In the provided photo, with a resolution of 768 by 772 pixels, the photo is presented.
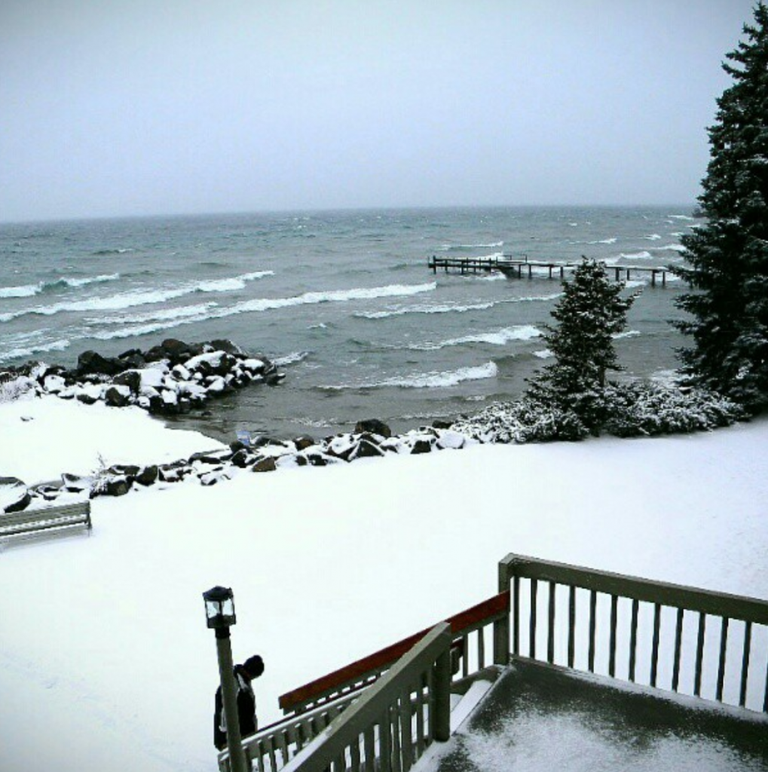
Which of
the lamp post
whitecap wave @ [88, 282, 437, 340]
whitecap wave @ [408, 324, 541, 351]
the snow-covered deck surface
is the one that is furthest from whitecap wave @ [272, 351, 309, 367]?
the lamp post

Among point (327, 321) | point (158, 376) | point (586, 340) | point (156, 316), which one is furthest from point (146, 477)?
point (156, 316)

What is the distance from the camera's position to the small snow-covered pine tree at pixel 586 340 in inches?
604

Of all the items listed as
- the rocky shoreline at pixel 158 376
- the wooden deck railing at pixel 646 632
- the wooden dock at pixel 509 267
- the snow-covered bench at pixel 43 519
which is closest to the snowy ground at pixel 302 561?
the snow-covered bench at pixel 43 519

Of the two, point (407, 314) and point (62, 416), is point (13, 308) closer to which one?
point (407, 314)

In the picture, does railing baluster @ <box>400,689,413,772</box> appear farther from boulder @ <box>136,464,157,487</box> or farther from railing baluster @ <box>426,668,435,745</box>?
boulder @ <box>136,464,157,487</box>

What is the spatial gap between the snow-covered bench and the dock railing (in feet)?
21.4

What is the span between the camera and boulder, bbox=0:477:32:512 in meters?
12.5

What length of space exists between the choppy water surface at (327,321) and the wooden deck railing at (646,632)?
539 inches

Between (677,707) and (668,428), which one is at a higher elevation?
(677,707)

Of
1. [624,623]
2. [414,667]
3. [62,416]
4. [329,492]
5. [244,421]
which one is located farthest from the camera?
[244,421]

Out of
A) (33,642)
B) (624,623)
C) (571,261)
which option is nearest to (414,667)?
(624,623)

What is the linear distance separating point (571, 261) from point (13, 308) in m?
48.5

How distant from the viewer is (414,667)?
382cm

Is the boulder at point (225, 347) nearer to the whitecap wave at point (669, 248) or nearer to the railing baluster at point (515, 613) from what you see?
the railing baluster at point (515, 613)
